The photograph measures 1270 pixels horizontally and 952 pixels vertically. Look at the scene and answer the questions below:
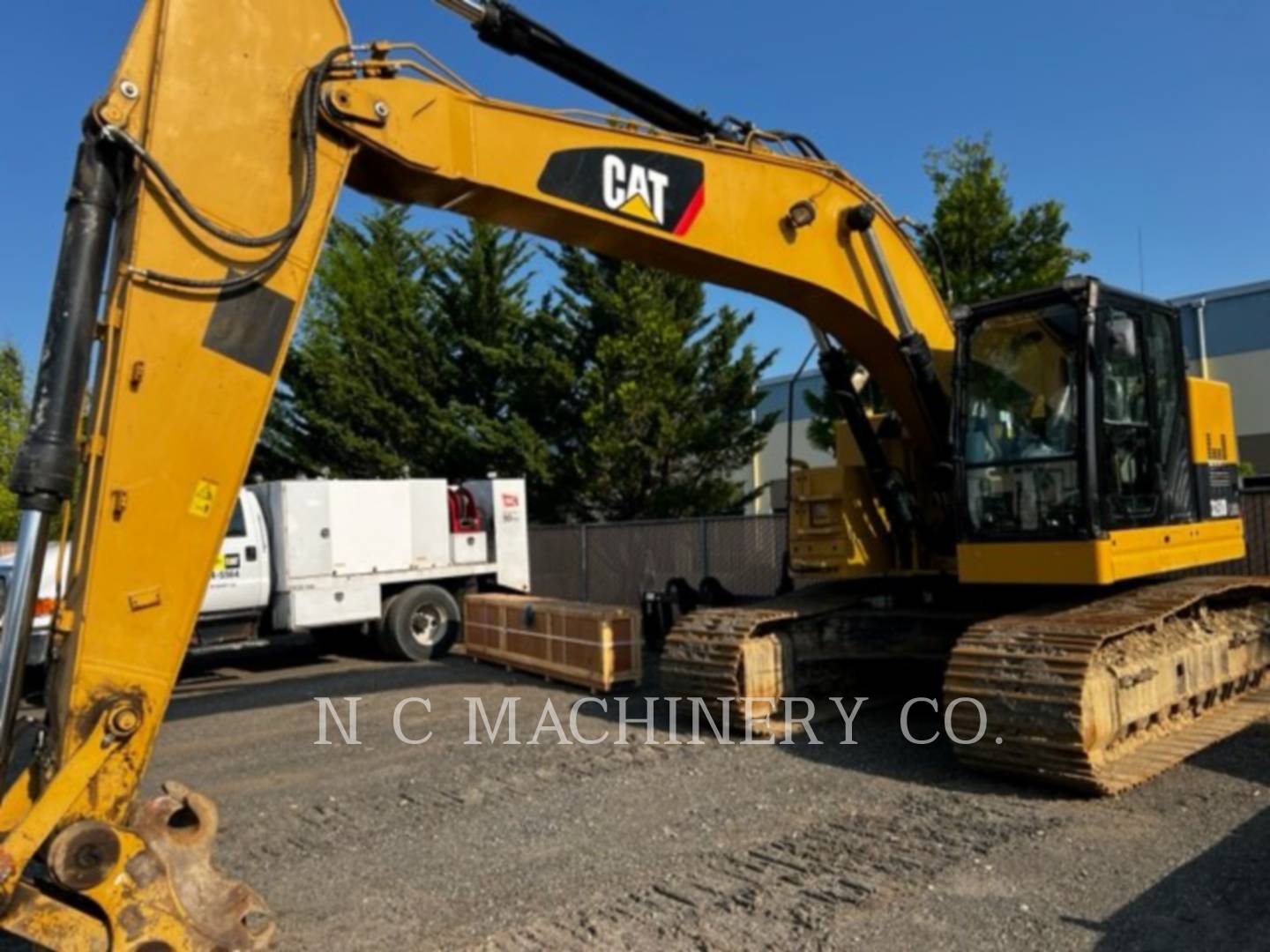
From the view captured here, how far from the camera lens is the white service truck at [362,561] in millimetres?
11883

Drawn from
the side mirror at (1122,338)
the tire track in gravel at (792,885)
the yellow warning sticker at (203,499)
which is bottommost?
the tire track in gravel at (792,885)

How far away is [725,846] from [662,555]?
10288mm

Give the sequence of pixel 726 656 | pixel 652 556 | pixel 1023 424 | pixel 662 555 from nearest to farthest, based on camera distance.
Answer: pixel 1023 424, pixel 726 656, pixel 662 555, pixel 652 556

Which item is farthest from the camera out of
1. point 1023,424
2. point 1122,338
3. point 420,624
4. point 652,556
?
point 652,556

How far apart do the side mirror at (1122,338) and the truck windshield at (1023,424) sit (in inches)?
9.6

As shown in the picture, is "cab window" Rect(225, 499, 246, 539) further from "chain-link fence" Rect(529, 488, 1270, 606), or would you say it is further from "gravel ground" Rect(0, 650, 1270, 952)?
"chain-link fence" Rect(529, 488, 1270, 606)

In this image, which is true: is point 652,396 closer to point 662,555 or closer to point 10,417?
point 662,555

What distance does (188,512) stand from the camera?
368cm

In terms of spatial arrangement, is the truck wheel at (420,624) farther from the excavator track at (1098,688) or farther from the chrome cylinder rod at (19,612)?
the chrome cylinder rod at (19,612)

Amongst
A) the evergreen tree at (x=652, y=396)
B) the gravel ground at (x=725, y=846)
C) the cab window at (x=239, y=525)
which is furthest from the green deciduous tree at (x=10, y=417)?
the gravel ground at (x=725, y=846)

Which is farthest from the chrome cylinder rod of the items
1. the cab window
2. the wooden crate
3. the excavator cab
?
the cab window

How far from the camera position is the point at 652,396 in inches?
814

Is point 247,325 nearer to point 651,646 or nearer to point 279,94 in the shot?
point 279,94

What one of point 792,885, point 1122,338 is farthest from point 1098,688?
point 1122,338
